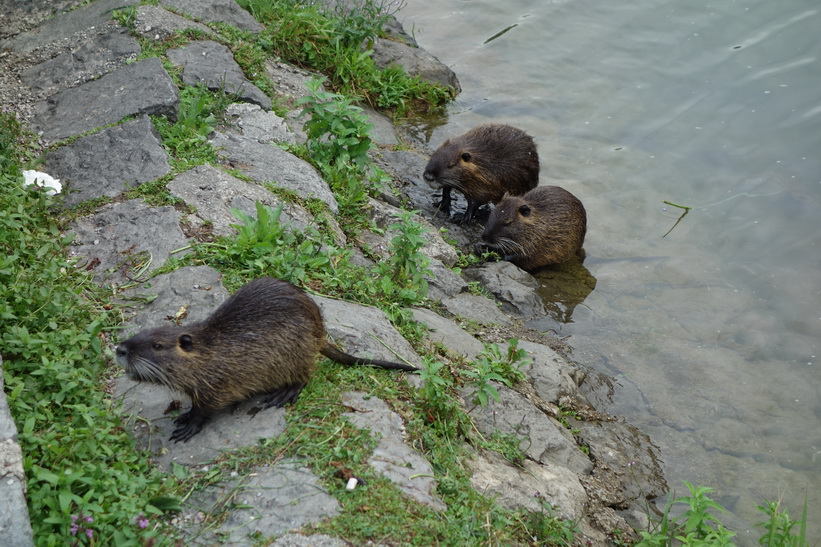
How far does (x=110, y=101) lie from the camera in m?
6.34

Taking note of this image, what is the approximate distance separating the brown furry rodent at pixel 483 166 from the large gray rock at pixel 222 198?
237 cm

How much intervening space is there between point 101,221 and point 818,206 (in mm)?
6755

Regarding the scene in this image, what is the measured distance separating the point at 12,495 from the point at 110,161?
10.8 ft

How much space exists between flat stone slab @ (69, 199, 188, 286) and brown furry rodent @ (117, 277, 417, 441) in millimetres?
1117

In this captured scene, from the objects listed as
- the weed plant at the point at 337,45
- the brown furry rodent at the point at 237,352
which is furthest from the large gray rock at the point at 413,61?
the brown furry rodent at the point at 237,352

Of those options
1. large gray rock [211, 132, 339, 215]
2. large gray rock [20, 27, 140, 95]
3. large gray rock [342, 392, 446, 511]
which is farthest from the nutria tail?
large gray rock [20, 27, 140, 95]

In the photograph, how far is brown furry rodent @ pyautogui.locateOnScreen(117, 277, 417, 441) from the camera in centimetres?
366

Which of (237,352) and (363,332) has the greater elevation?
(237,352)

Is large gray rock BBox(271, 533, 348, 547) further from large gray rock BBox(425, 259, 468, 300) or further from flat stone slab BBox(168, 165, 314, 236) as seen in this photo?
large gray rock BBox(425, 259, 468, 300)

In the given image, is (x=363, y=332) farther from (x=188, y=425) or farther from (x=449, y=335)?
(x=188, y=425)

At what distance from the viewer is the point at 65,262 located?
4570mm

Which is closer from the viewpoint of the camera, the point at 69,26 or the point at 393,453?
the point at 393,453

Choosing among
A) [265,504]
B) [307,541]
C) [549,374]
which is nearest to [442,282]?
[549,374]

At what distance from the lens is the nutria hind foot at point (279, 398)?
12.7 feet
